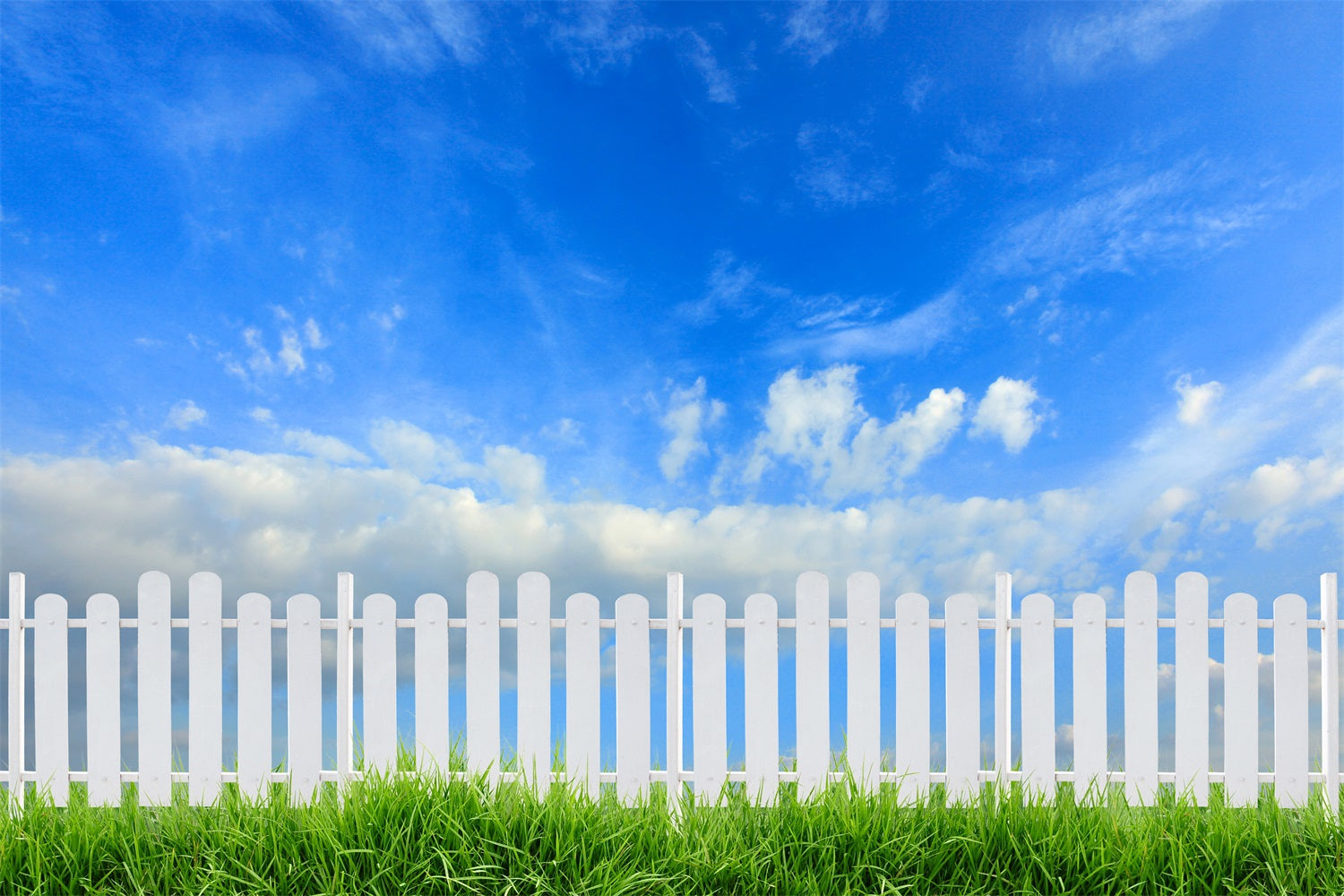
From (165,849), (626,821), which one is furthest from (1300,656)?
(165,849)

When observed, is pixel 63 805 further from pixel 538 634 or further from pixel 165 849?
pixel 538 634

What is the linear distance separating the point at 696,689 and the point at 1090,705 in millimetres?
2635

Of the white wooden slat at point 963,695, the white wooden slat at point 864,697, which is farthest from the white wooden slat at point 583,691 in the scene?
the white wooden slat at point 963,695

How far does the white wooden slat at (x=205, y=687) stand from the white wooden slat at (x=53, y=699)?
0.96 metres

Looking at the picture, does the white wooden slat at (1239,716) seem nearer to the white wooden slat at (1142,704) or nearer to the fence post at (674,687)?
the white wooden slat at (1142,704)

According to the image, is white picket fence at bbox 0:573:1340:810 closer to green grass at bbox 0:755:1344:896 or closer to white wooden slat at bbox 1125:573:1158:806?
white wooden slat at bbox 1125:573:1158:806

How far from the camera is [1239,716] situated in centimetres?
657

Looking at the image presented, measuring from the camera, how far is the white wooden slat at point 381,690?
20.8 feet

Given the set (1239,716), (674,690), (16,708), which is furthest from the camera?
(16,708)

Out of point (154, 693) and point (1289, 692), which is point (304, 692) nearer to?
point (154, 693)

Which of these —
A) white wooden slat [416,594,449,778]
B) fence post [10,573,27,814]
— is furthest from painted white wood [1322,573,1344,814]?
fence post [10,573,27,814]

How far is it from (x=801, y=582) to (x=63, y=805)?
515 cm

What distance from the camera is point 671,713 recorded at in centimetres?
618

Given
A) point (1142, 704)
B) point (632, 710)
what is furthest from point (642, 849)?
point (1142, 704)
